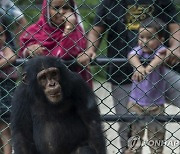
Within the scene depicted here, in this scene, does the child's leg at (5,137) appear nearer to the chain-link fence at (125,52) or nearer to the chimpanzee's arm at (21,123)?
the chain-link fence at (125,52)

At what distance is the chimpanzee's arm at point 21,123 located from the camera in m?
5.32

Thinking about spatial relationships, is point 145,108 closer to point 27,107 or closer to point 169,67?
point 169,67

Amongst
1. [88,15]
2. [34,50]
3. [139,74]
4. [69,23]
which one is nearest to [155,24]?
[139,74]

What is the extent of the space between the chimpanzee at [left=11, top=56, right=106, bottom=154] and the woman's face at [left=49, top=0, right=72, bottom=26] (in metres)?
0.46

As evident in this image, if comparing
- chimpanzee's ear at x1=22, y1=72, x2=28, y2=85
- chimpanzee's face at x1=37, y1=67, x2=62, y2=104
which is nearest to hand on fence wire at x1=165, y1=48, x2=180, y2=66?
chimpanzee's face at x1=37, y1=67, x2=62, y2=104

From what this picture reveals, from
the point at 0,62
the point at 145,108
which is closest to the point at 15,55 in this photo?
the point at 0,62

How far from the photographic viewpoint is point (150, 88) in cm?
559

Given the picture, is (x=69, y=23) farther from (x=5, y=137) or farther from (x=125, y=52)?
(x=5, y=137)

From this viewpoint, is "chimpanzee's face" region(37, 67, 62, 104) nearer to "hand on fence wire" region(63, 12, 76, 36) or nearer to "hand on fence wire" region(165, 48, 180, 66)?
"hand on fence wire" region(63, 12, 76, 36)

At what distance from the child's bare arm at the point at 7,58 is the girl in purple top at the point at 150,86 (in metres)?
0.86

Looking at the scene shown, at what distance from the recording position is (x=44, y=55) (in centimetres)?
554

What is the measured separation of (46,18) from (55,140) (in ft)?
3.06

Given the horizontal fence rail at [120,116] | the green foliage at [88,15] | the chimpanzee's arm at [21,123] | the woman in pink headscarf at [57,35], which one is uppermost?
the green foliage at [88,15]

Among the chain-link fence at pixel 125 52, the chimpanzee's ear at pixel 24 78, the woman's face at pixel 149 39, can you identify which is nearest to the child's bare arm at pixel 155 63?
the chain-link fence at pixel 125 52
